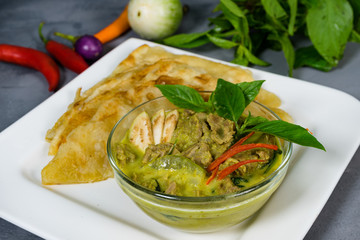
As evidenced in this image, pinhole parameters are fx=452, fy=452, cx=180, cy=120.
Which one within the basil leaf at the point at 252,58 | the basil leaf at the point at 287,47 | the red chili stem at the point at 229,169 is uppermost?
the red chili stem at the point at 229,169

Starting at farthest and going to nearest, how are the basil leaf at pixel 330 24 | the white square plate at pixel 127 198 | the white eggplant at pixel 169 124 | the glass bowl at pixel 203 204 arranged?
the basil leaf at pixel 330 24 < the white eggplant at pixel 169 124 < the white square plate at pixel 127 198 < the glass bowl at pixel 203 204

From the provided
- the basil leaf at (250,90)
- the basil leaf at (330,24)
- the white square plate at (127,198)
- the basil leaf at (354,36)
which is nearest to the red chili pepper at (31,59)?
the white square plate at (127,198)

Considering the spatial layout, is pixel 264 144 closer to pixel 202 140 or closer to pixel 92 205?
pixel 202 140

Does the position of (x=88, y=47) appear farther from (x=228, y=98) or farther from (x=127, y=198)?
(x=228, y=98)

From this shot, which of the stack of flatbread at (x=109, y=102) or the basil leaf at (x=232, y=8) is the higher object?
the basil leaf at (x=232, y=8)

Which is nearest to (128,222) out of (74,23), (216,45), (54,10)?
(216,45)

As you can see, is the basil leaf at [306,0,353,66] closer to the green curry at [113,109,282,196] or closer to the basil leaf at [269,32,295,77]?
the basil leaf at [269,32,295,77]

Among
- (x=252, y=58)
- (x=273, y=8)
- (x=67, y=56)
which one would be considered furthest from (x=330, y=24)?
(x=67, y=56)

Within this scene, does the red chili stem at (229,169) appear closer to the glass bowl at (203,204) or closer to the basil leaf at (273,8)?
the glass bowl at (203,204)
